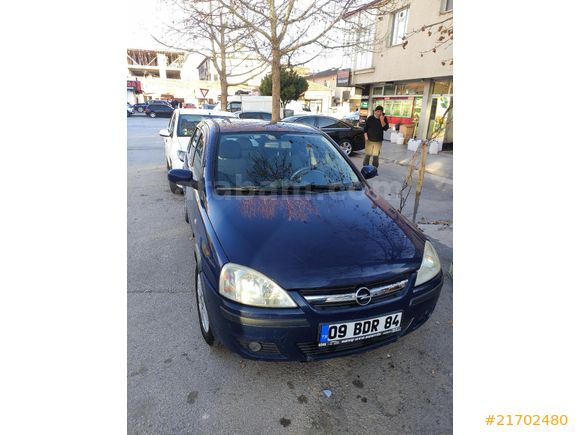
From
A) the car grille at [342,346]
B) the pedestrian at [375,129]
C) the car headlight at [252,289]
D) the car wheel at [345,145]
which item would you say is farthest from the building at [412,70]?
the car headlight at [252,289]

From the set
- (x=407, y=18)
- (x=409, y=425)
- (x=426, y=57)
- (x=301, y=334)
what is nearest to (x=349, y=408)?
(x=409, y=425)

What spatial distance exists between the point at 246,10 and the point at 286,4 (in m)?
0.93

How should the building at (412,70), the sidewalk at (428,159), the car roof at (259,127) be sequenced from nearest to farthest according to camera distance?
the car roof at (259,127), the sidewalk at (428,159), the building at (412,70)

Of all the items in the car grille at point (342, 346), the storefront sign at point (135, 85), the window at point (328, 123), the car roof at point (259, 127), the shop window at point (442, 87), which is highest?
the storefront sign at point (135, 85)

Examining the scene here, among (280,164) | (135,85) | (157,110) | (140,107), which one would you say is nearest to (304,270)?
(280,164)

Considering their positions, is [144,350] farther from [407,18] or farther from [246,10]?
[407,18]

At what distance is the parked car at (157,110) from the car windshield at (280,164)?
109 feet

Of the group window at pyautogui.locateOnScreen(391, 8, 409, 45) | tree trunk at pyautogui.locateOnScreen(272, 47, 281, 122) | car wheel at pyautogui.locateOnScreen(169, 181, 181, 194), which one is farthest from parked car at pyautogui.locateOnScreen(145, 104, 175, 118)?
car wheel at pyautogui.locateOnScreen(169, 181, 181, 194)

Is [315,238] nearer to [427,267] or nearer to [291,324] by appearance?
[291,324]

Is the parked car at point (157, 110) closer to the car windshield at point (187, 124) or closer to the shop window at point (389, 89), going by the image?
the shop window at point (389, 89)

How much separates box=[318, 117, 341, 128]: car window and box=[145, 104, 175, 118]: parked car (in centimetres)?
2643

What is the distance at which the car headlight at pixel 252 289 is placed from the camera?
67.6 inches

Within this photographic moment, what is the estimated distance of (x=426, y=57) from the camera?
1113 cm

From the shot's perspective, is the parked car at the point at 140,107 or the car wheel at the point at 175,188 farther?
the parked car at the point at 140,107
